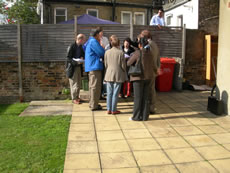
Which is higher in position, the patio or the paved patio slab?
the paved patio slab

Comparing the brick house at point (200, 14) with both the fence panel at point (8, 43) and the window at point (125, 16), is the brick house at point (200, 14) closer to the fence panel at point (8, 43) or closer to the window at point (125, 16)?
the window at point (125, 16)

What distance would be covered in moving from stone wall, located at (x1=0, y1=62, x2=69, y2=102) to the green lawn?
2251 millimetres

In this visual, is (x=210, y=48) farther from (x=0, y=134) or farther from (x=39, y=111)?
(x=0, y=134)

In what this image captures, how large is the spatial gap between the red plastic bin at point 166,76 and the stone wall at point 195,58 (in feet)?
4.44

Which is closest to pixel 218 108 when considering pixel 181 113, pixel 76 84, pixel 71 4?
pixel 181 113

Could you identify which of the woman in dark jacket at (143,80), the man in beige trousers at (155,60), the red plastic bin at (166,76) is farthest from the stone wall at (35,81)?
the woman in dark jacket at (143,80)

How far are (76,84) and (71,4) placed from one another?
11.2 metres

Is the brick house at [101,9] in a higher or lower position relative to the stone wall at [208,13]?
higher

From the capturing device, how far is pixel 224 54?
6.21 metres

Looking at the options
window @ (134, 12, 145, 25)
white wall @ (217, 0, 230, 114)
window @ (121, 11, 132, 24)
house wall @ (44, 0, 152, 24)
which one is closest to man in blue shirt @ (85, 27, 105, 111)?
white wall @ (217, 0, 230, 114)

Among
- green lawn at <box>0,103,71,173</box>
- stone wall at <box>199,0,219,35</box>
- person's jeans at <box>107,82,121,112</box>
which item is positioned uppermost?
stone wall at <box>199,0,219,35</box>

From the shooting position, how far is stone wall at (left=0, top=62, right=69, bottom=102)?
8344mm

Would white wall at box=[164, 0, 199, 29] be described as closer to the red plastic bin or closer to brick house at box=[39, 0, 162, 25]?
brick house at box=[39, 0, 162, 25]

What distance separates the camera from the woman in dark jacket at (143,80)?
5520 millimetres
